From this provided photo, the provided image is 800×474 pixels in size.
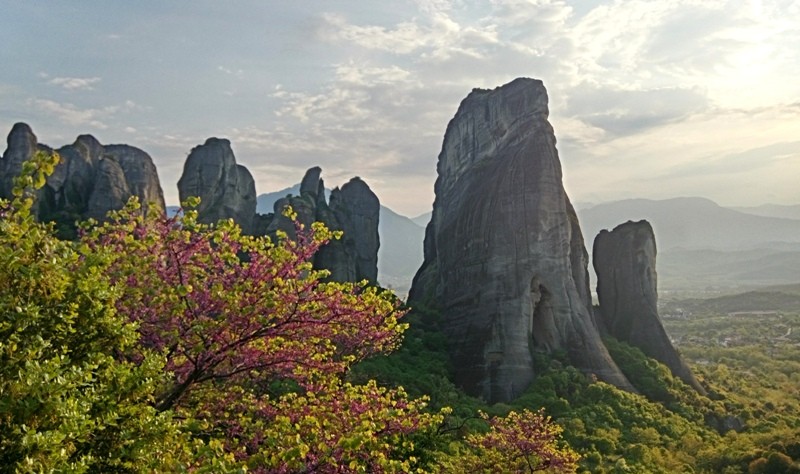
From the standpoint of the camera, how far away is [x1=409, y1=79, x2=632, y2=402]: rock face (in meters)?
41.0

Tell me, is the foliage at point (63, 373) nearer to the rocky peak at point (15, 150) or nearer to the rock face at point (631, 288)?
the rock face at point (631, 288)

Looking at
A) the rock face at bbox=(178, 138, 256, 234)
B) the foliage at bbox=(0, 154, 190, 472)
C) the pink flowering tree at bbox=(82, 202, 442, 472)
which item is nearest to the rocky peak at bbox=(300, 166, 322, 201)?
the rock face at bbox=(178, 138, 256, 234)

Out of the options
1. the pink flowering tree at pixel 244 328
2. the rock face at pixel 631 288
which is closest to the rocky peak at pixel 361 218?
the rock face at pixel 631 288

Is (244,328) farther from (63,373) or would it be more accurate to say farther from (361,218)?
(361,218)

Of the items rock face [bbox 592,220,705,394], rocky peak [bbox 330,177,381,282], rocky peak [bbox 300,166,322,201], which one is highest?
rocky peak [bbox 300,166,322,201]

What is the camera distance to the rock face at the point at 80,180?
162 ft

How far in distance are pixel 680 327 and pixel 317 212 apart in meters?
99.2

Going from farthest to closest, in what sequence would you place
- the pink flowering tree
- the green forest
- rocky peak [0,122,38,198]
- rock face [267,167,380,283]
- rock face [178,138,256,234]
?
rock face [267,167,380,283], rock face [178,138,256,234], rocky peak [0,122,38,198], the pink flowering tree, the green forest

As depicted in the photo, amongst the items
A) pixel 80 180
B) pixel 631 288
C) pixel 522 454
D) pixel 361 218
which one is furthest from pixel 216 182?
pixel 522 454

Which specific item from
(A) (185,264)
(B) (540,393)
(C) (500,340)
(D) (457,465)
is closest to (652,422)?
(B) (540,393)

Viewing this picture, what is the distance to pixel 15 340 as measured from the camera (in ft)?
19.7

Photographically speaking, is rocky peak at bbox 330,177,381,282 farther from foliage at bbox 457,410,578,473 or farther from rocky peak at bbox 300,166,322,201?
foliage at bbox 457,410,578,473

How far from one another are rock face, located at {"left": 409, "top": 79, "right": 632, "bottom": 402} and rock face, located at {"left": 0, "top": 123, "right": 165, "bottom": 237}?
28.4 metres

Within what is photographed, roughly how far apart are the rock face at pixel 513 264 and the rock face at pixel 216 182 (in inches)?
915
